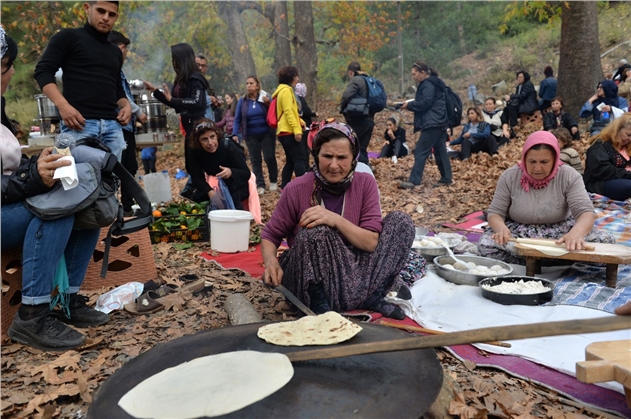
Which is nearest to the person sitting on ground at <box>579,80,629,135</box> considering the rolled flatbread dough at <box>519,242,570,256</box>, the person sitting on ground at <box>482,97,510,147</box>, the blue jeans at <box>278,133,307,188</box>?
the person sitting on ground at <box>482,97,510,147</box>

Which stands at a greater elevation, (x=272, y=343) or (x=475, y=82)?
(x=475, y=82)

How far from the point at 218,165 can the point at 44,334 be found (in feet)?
10.8

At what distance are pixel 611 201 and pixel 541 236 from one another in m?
2.35

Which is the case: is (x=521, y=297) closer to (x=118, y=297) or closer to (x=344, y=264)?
(x=344, y=264)

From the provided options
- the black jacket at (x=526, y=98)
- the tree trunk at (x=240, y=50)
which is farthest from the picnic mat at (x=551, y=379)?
the tree trunk at (x=240, y=50)

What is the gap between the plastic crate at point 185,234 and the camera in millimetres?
5504

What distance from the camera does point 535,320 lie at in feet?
10.2

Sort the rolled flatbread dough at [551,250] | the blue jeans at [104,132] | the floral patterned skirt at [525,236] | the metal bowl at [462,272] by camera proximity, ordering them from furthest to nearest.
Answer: the blue jeans at [104,132]
the floral patterned skirt at [525,236]
the metal bowl at [462,272]
the rolled flatbread dough at [551,250]

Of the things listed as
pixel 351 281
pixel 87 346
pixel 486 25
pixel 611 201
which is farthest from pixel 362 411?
pixel 486 25

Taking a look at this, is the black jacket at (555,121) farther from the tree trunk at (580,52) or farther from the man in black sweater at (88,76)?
the man in black sweater at (88,76)

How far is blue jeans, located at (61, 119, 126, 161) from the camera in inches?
164

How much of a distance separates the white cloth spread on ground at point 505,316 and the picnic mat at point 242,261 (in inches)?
59.5

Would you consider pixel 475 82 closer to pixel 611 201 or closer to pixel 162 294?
pixel 611 201

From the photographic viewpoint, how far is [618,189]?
577 cm
